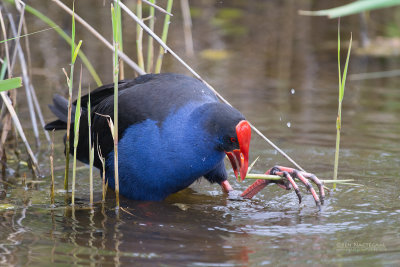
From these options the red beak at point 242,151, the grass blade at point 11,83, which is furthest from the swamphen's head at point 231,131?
the grass blade at point 11,83

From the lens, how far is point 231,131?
298 cm

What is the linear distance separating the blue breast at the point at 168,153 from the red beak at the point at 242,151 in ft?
0.29

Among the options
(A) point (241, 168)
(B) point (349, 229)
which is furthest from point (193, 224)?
(B) point (349, 229)

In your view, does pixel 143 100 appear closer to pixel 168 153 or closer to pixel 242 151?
pixel 168 153

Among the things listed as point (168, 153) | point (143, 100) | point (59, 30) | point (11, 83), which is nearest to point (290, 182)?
point (168, 153)

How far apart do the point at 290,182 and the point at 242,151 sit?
1.30ft

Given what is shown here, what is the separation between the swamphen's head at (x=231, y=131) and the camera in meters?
2.96

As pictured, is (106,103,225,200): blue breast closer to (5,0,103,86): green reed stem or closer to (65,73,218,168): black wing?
(65,73,218,168): black wing

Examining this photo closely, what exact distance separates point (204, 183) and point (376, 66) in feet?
11.7

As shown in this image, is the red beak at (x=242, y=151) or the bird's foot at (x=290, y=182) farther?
the bird's foot at (x=290, y=182)

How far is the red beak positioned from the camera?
116 inches

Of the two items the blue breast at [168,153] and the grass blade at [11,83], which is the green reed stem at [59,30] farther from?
the grass blade at [11,83]

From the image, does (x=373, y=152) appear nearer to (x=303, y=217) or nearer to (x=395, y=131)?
(x=395, y=131)

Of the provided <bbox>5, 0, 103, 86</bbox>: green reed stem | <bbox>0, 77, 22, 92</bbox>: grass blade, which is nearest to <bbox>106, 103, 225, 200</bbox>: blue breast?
<bbox>5, 0, 103, 86</bbox>: green reed stem
